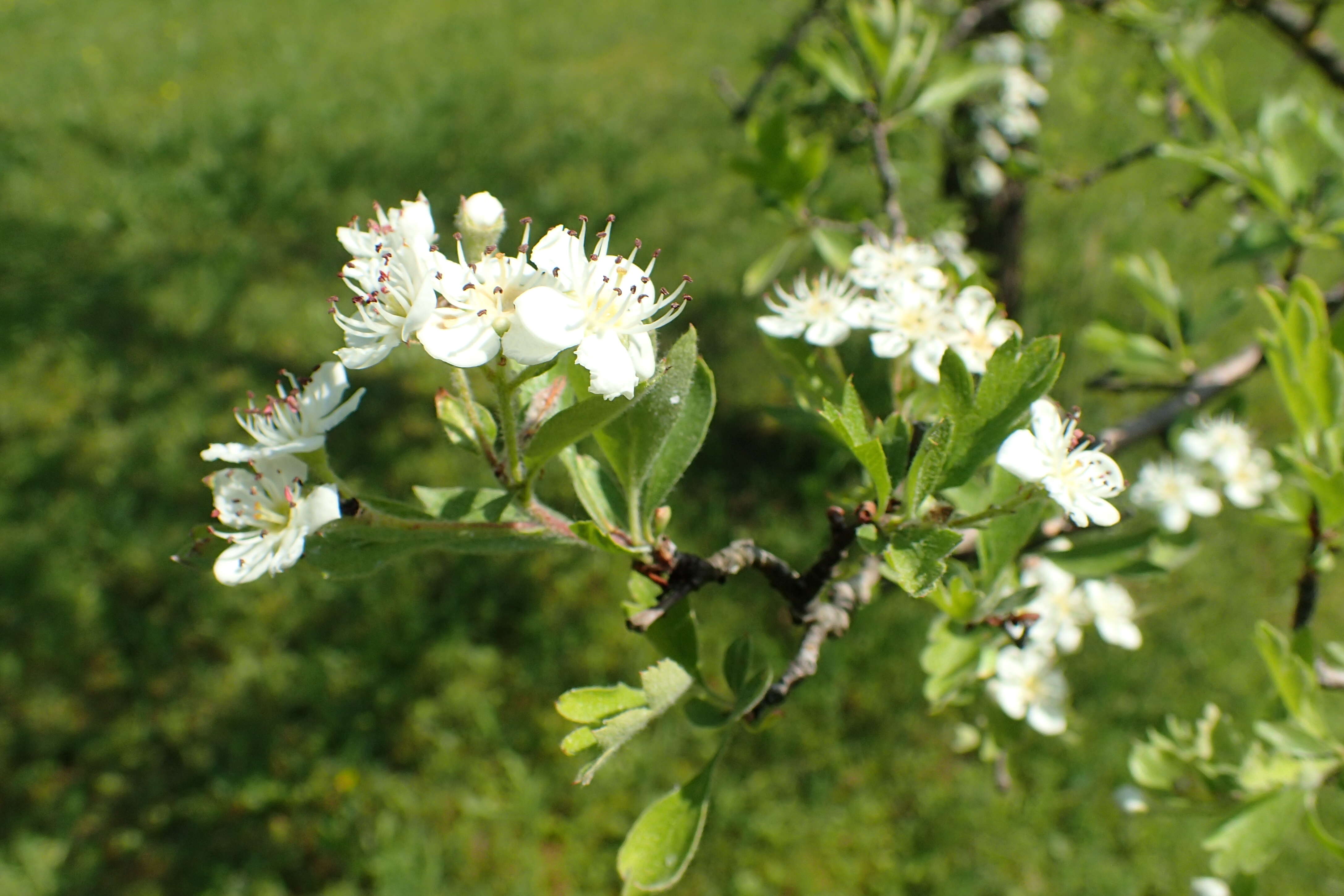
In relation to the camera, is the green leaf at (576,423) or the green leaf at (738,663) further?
the green leaf at (738,663)

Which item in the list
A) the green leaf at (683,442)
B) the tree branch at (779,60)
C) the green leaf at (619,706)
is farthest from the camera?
the tree branch at (779,60)

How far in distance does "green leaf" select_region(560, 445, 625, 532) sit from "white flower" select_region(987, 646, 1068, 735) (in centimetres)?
74

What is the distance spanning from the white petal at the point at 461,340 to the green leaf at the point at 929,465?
1.44 feet

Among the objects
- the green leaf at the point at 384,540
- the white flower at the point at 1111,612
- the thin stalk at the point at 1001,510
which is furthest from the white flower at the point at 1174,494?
the green leaf at the point at 384,540

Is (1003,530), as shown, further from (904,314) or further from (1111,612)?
(1111,612)

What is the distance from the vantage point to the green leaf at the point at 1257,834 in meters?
1.24

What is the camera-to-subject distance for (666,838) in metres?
1.08

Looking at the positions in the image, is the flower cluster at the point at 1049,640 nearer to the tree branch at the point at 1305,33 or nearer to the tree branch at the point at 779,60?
the tree branch at the point at 779,60

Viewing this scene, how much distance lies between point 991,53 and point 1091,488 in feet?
8.62

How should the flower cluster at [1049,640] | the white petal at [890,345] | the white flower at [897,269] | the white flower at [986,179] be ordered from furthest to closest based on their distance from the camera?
the white flower at [986,179]
the flower cluster at [1049,640]
the white flower at [897,269]
the white petal at [890,345]

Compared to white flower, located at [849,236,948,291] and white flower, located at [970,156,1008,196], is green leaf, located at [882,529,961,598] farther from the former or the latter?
white flower, located at [970,156,1008,196]

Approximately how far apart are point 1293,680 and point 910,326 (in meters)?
0.74

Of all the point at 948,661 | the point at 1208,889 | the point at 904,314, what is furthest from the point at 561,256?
the point at 1208,889

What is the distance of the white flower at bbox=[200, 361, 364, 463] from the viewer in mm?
950
